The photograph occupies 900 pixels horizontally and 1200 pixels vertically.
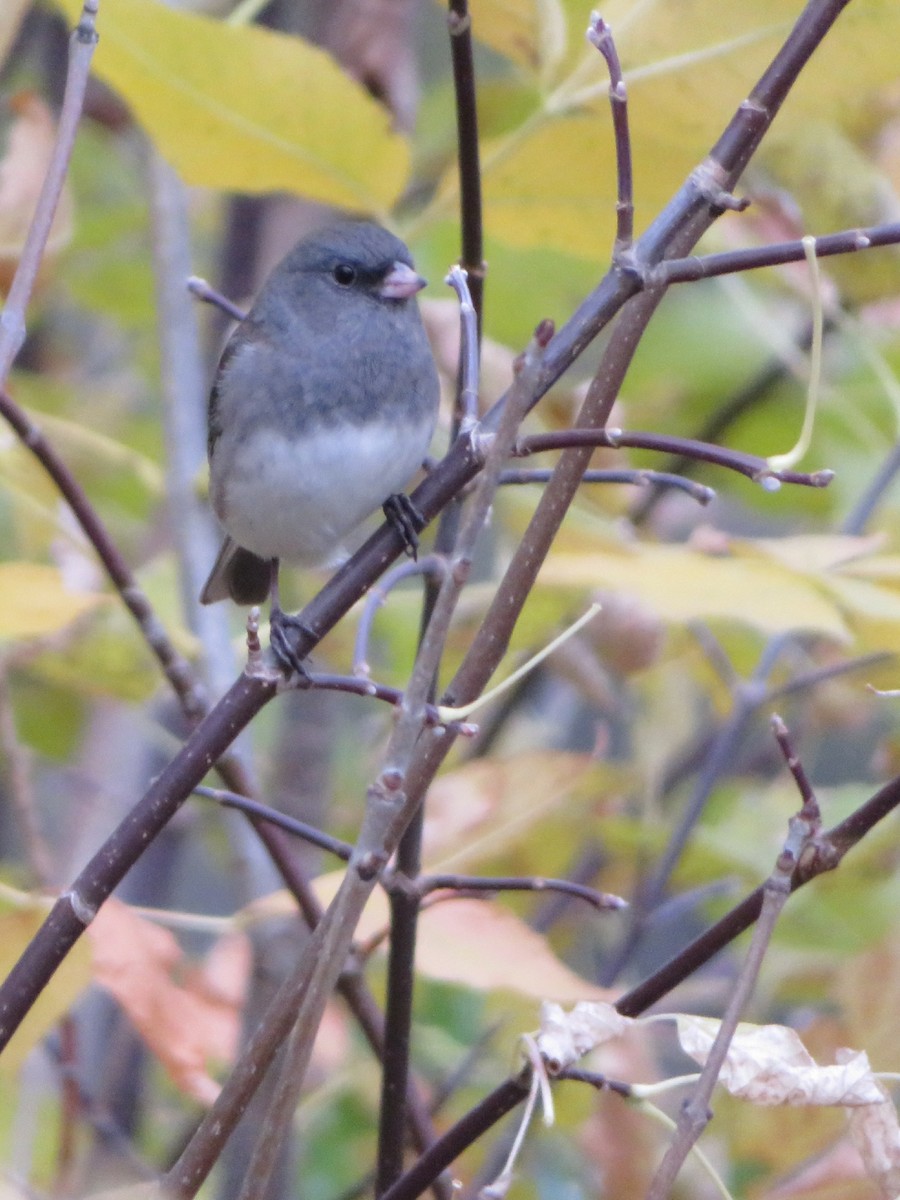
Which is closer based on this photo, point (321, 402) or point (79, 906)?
point (79, 906)

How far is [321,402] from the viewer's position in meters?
1.51

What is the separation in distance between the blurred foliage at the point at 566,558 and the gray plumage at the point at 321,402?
0.32 ft

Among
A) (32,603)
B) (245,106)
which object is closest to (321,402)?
(245,106)

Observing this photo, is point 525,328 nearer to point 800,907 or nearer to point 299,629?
point 800,907

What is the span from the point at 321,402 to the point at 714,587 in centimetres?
63

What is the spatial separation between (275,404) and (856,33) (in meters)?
0.70

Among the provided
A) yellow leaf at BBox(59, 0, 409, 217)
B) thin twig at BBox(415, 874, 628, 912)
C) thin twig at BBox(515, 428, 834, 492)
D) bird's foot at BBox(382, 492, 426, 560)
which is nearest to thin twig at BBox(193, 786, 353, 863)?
thin twig at BBox(415, 874, 628, 912)

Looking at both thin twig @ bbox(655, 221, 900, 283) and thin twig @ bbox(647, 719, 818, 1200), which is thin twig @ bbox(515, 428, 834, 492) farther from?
thin twig @ bbox(647, 719, 818, 1200)

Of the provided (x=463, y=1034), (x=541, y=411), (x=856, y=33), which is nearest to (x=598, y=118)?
(x=856, y=33)

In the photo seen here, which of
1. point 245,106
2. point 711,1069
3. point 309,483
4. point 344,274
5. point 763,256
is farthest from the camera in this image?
point 344,274

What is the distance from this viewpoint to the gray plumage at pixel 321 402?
144 cm

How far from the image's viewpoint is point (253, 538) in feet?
5.13

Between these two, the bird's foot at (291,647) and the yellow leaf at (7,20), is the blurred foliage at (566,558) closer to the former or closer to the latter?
the yellow leaf at (7,20)

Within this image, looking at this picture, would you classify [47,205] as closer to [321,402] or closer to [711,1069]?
[711,1069]
